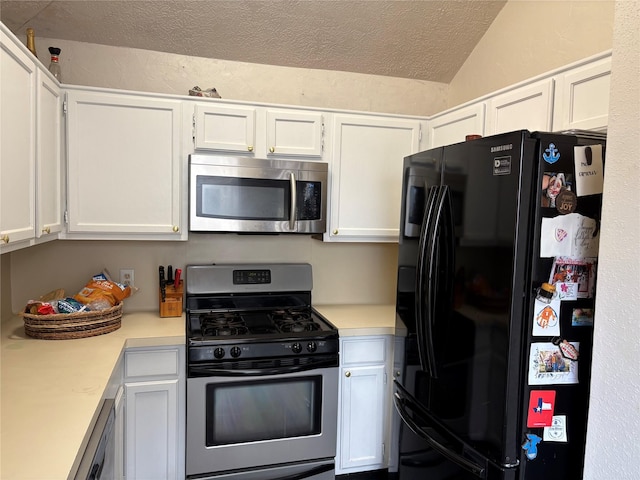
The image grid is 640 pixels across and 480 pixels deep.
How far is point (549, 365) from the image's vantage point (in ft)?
4.75

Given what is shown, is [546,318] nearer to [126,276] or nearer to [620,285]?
[620,285]

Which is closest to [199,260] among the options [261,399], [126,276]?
[126,276]

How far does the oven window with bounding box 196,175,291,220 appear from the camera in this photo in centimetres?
232

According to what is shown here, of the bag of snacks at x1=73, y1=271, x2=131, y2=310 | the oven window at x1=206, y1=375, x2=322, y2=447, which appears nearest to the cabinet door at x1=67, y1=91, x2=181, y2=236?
the bag of snacks at x1=73, y1=271, x2=131, y2=310

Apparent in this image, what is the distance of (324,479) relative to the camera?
7.52 feet

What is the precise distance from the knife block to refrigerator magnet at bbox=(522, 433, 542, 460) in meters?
1.78

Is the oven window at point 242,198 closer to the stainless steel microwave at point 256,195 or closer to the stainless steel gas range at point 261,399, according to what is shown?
the stainless steel microwave at point 256,195

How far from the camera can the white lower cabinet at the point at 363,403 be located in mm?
2377

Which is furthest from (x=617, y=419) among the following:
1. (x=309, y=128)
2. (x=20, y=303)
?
(x=20, y=303)

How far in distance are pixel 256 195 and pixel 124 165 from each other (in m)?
0.67

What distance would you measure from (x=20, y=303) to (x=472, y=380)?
2296 mm

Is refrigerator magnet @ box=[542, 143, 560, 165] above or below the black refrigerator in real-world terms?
above

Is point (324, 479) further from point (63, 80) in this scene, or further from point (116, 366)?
point (63, 80)

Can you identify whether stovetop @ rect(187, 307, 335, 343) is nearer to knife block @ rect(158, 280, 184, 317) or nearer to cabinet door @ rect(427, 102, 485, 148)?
knife block @ rect(158, 280, 184, 317)
